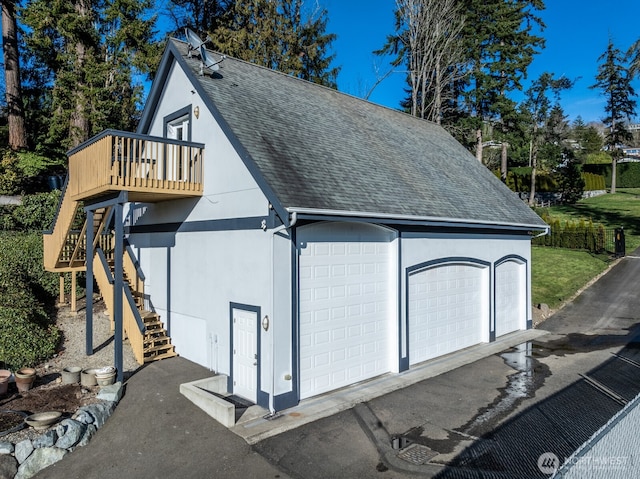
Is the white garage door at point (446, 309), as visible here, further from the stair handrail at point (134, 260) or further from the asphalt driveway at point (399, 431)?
the stair handrail at point (134, 260)

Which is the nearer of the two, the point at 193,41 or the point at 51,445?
the point at 51,445

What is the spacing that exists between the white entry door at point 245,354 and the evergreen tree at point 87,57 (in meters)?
15.5

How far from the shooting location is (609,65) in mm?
41875

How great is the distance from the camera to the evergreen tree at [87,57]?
1934 centimetres

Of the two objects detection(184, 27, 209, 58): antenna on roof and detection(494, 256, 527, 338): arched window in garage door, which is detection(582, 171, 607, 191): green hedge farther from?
detection(184, 27, 209, 58): antenna on roof


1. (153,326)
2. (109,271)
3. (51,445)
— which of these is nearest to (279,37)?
(109,271)

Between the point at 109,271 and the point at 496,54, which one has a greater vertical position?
the point at 496,54

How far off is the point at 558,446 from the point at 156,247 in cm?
1040

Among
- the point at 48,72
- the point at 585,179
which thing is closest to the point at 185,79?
the point at 48,72

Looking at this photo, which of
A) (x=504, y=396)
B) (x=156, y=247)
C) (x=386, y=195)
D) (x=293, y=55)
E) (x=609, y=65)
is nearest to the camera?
(x=504, y=396)

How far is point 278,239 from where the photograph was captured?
26.6 feet

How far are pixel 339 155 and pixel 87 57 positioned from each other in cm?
1601

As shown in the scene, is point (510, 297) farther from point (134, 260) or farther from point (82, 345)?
point (82, 345)

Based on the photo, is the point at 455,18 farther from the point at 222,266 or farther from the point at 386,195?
the point at 222,266
